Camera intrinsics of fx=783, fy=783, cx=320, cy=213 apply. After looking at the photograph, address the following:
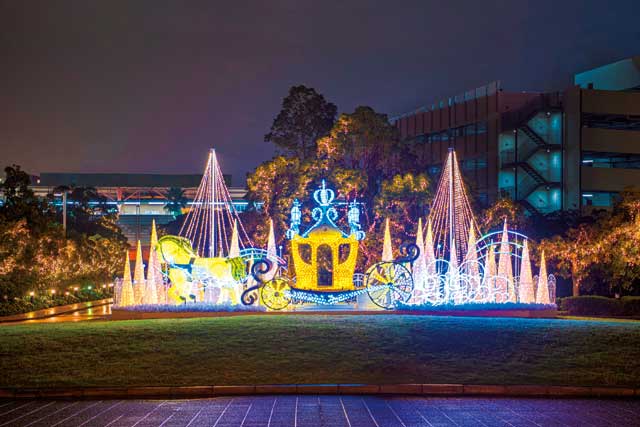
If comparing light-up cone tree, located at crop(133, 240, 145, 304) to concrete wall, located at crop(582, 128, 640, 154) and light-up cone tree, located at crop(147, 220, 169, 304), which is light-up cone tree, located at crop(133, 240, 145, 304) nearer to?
light-up cone tree, located at crop(147, 220, 169, 304)

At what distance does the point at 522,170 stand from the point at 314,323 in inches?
1743

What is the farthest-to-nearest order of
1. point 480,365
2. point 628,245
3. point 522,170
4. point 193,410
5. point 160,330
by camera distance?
point 522,170
point 628,245
point 160,330
point 480,365
point 193,410

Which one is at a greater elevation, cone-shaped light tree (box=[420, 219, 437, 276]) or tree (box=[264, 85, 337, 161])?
tree (box=[264, 85, 337, 161])

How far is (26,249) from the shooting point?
3850cm

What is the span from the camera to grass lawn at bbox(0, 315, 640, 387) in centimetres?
1812

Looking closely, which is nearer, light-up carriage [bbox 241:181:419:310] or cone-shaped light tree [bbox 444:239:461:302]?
light-up carriage [bbox 241:181:419:310]

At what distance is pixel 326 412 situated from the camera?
1477cm

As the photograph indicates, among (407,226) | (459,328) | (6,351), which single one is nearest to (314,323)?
(459,328)

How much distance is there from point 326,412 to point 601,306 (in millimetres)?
28466

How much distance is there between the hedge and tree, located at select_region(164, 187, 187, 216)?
58486 mm

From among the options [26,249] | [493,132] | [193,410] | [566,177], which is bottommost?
[193,410]

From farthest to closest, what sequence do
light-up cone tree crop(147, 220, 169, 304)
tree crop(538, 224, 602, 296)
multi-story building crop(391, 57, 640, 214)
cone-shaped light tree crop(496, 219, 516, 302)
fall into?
multi-story building crop(391, 57, 640, 214) < tree crop(538, 224, 602, 296) < cone-shaped light tree crop(496, 219, 516, 302) < light-up cone tree crop(147, 220, 169, 304)

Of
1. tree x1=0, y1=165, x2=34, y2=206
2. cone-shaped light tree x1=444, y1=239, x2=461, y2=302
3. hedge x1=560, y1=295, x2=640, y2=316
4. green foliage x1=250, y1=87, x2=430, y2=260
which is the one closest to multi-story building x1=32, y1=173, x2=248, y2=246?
green foliage x1=250, y1=87, x2=430, y2=260

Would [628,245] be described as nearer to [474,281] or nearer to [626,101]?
[474,281]
